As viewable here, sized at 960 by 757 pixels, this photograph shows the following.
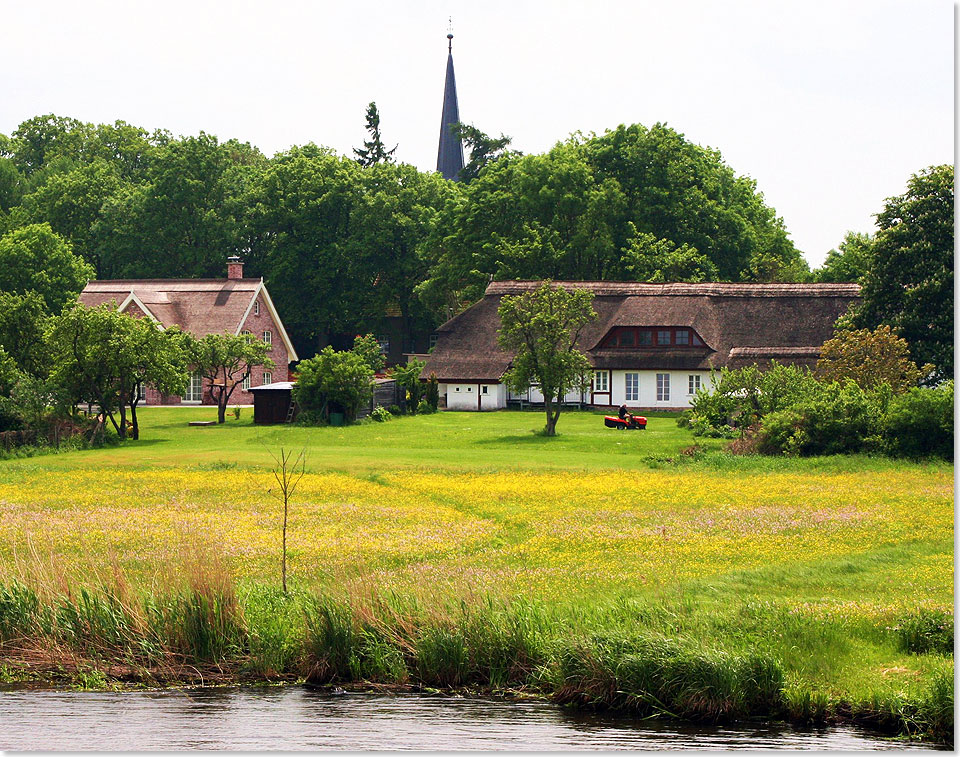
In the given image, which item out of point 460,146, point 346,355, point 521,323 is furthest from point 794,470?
point 460,146

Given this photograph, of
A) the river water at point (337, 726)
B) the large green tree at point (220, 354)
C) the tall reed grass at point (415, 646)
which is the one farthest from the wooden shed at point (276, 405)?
the river water at point (337, 726)

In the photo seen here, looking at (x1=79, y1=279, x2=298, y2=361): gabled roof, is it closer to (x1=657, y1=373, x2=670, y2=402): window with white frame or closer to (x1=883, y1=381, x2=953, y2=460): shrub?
(x1=657, y1=373, x2=670, y2=402): window with white frame

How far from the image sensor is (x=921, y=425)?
32.0m

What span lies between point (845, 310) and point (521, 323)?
18.4 meters

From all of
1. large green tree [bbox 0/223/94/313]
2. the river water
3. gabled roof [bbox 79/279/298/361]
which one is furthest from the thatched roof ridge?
the river water

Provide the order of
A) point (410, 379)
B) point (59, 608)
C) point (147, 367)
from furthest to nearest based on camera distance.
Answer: point (410, 379) → point (147, 367) → point (59, 608)

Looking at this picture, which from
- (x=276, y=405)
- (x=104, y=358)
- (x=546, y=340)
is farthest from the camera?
(x=276, y=405)

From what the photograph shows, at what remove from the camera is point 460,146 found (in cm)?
9956

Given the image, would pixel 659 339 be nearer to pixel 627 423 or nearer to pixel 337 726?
pixel 627 423

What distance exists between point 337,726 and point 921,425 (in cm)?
2388

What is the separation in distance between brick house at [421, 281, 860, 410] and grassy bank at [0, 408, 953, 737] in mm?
21936

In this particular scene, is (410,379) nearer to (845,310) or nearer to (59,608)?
(845,310)

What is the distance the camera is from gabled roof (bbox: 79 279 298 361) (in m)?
58.6

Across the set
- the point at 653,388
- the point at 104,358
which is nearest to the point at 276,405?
the point at 104,358
